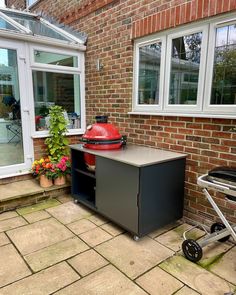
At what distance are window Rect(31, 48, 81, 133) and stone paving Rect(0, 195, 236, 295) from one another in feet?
6.02

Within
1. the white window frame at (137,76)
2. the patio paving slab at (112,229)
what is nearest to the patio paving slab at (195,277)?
the patio paving slab at (112,229)

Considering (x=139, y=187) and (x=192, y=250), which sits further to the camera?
(x=139, y=187)

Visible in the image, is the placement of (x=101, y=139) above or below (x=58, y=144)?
above

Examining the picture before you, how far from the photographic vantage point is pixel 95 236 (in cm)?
247

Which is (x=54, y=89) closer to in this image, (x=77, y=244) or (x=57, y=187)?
(x=57, y=187)

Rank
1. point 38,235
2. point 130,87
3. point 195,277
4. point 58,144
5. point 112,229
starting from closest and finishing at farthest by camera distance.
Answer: point 195,277 < point 38,235 < point 112,229 < point 130,87 < point 58,144

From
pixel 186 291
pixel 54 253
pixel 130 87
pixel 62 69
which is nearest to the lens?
pixel 186 291

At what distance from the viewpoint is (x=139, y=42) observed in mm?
3072

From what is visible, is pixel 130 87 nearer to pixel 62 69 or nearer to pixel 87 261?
pixel 62 69

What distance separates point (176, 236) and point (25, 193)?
2051 millimetres

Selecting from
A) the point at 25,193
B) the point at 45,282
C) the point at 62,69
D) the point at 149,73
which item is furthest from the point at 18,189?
the point at 149,73

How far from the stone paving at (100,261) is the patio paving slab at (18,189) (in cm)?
34

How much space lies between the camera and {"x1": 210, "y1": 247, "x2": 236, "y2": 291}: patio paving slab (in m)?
1.89

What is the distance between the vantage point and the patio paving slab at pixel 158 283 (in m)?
1.75
